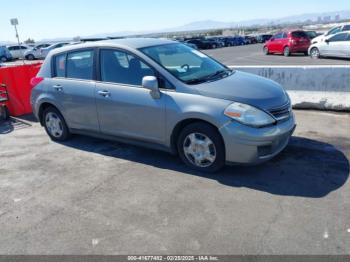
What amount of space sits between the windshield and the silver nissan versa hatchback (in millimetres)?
14

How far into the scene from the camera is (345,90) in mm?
6902

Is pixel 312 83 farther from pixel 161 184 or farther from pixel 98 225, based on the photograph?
pixel 98 225

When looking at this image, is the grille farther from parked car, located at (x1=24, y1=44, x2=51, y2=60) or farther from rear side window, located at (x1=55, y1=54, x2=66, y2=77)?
parked car, located at (x1=24, y1=44, x2=51, y2=60)

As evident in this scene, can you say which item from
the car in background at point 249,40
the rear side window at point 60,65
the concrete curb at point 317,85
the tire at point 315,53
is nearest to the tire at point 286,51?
the tire at point 315,53

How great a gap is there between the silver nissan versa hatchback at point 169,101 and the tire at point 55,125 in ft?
0.30

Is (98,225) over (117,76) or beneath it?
beneath

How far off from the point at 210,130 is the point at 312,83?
4.02 metres

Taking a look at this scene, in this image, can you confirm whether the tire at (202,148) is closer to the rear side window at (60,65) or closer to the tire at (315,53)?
the rear side window at (60,65)

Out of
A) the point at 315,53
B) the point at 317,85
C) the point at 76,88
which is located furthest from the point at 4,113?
the point at 315,53

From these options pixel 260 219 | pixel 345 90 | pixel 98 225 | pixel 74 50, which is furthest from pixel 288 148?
pixel 74 50

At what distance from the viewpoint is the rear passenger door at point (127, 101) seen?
183 inches

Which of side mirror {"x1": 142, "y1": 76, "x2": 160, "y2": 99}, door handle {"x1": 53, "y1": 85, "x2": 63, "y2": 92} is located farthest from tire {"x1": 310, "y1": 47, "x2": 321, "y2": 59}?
side mirror {"x1": 142, "y1": 76, "x2": 160, "y2": 99}

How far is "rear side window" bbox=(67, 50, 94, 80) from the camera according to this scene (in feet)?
17.5

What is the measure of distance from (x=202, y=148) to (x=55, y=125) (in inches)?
120
